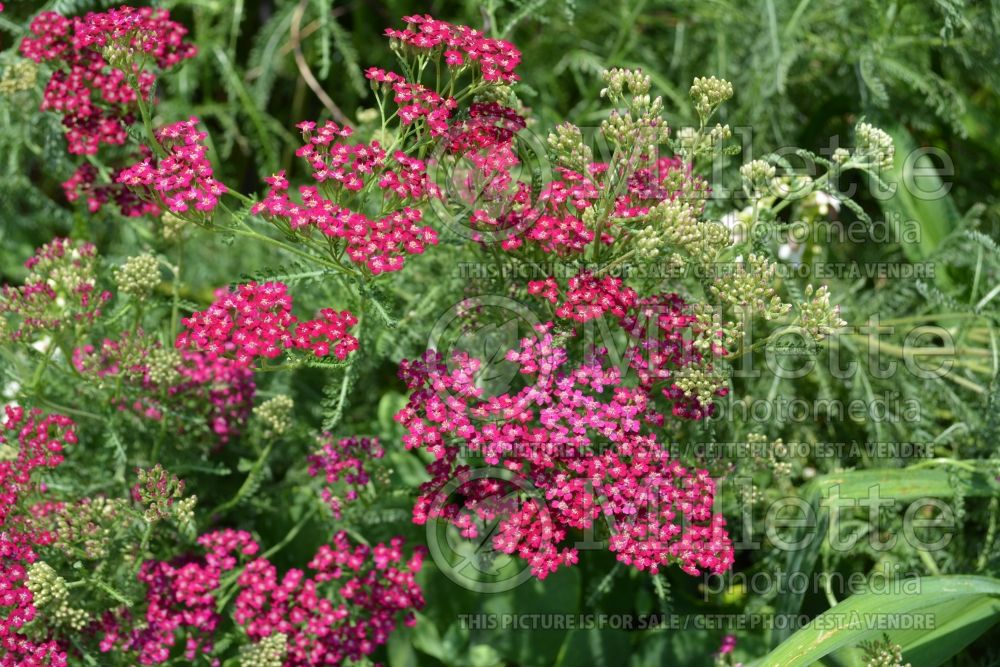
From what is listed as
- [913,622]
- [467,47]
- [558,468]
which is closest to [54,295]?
[467,47]

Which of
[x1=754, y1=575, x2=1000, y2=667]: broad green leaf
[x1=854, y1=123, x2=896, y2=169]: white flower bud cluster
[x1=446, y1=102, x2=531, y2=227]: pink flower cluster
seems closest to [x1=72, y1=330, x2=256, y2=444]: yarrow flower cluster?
[x1=446, y1=102, x2=531, y2=227]: pink flower cluster

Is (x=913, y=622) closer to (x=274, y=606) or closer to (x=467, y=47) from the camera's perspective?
(x=274, y=606)

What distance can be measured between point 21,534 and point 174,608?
0.42m

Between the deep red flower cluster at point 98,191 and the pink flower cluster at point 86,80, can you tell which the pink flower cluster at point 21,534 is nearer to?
the deep red flower cluster at point 98,191

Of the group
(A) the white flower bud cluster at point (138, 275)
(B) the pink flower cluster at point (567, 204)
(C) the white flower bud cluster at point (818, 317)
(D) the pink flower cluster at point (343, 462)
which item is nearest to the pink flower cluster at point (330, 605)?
(D) the pink flower cluster at point (343, 462)

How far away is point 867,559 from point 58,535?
2.32m

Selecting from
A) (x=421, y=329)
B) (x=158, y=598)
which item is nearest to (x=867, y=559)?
(x=421, y=329)

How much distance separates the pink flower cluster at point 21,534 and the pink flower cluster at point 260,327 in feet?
1.98

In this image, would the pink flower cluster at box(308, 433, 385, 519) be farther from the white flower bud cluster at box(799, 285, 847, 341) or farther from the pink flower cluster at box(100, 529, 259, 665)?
the white flower bud cluster at box(799, 285, 847, 341)

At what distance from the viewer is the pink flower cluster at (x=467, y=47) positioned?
2166 millimetres

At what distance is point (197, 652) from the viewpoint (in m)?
2.71

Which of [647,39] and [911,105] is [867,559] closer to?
[911,105]

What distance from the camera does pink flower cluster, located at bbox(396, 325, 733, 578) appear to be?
7.07 ft

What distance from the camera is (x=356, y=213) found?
211 cm
